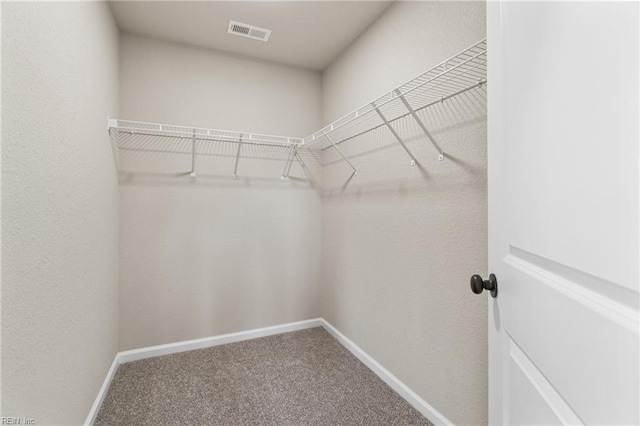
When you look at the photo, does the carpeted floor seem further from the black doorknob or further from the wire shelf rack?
the wire shelf rack

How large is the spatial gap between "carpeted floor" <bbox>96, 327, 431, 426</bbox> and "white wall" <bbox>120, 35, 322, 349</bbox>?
314mm

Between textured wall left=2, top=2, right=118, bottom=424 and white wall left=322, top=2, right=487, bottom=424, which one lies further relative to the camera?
white wall left=322, top=2, right=487, bottom=424

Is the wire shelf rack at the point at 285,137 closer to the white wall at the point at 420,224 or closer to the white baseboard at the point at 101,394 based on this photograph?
the white wall at the point at 420,224

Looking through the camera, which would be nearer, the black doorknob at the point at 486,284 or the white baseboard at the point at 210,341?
the black doorknob at the point at 486,284

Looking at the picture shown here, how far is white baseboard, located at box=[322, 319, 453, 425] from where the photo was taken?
1.58 metres

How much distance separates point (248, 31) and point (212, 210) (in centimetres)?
137

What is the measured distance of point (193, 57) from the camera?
2387mm

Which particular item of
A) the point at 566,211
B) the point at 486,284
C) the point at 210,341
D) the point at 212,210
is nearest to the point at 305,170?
the point at 212,210

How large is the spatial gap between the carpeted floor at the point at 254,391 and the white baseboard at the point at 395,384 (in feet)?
0.11

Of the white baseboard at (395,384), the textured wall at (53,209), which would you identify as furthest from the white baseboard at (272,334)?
the textured wall at (53,209)

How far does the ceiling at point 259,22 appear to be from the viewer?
1899 mm

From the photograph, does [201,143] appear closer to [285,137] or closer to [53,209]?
[285,137]

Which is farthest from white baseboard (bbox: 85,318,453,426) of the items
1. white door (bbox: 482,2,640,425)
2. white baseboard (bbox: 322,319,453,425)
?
white door (bbox: 482,2,640,425)

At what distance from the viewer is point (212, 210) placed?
244 centimetres
